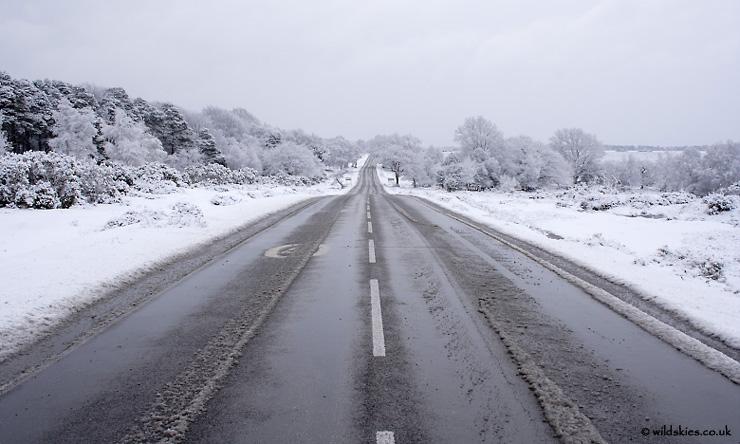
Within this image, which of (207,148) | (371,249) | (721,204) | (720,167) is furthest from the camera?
(207,148)

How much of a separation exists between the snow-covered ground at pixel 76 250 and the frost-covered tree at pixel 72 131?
31.6m

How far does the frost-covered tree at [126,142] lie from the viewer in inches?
1702

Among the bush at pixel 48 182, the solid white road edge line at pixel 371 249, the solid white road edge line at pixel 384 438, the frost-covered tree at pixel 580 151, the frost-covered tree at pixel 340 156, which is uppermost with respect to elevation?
the frost-covered tree at pixel 340 156

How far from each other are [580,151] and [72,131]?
68423mm

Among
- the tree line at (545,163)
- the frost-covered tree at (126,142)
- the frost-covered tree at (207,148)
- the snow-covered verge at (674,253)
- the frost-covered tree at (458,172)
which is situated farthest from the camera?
the frost-covered tree at (207,148)

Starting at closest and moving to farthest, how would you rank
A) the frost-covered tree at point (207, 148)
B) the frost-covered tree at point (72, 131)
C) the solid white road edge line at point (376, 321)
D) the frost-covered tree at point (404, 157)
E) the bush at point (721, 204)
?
the solid white road edge line at point (376, 321) → the bush at point (721, 204) → the frost-covered tree at point (72, 131) → the frost-covered tree at point (207, 148) → the frost-covered tree at point (404, 157)

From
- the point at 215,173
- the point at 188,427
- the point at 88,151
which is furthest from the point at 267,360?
the point at 88,151

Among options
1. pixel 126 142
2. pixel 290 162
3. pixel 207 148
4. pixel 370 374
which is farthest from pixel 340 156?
pixel 370 374

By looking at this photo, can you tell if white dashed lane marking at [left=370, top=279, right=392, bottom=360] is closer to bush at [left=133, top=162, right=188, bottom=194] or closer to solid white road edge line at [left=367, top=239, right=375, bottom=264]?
solid white road edge line at [left=367, top=239, right=375, bottom=264]

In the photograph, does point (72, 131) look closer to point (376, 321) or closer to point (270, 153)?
point (270, 153)

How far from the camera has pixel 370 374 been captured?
12.3ft

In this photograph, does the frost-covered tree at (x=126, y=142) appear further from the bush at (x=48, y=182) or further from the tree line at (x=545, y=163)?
the tree line at (x=545, y=163)

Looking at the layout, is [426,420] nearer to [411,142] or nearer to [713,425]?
[713,425]

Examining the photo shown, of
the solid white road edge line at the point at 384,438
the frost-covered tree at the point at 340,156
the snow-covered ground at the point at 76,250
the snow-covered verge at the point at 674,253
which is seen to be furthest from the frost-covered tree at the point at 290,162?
the solid white road edge line at the point at 384,438
